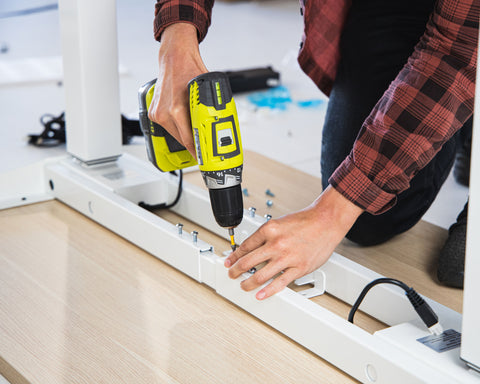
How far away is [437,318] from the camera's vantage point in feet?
3.35

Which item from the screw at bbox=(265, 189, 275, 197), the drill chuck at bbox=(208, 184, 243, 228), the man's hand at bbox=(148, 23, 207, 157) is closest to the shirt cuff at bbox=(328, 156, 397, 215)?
the drill chuck at bbox=(208, 184, 243, 228)

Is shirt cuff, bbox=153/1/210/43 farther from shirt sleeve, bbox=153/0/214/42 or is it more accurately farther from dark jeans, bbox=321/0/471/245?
dark jeans, bbox=321/0/471/245

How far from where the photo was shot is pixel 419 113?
108cm

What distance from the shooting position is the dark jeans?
5.01ft

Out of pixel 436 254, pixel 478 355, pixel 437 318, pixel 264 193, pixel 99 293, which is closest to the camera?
pixel 478 355

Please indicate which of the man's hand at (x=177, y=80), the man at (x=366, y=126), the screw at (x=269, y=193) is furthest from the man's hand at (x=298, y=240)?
the screw at (x=269, y=193)

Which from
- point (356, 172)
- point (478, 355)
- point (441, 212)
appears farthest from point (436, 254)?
point (478, 355)

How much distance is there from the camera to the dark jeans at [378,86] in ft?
5.01

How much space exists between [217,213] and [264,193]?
67 centimetres

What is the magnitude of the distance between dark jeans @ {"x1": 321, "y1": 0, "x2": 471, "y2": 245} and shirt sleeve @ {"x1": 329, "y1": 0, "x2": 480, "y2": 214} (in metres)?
0.37

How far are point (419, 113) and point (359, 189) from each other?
0.16 metres

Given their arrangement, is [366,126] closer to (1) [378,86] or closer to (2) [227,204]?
(2) [227,204]

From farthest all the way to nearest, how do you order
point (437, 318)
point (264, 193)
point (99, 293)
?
point (264, 193) < point (99, 293) < point (437, 318)

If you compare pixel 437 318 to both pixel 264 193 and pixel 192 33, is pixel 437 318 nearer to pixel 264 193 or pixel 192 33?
pixel 192 33
